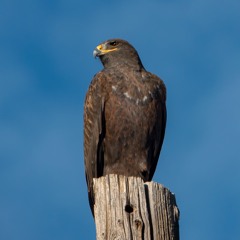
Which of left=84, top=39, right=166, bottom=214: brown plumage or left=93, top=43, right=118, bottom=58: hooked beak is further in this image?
left=93, top=43, right=118, bottom=58: hooked beak

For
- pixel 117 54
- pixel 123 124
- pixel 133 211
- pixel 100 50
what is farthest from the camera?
pixel 100 50

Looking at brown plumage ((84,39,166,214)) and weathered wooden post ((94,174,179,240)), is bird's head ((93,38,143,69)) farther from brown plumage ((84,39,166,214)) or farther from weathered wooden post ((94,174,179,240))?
weathered wooden post ((94,174,179,240))

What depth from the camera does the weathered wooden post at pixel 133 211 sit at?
5.12 meters

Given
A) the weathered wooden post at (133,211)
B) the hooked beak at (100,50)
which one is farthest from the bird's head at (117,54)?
the weathered wooden post at (133,211)

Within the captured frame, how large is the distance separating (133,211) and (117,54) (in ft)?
16.1

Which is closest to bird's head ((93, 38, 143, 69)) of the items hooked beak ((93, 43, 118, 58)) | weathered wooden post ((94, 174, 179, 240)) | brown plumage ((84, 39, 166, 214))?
hooked beak ((93, 43, 118, 58))

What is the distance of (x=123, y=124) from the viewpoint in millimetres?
8539

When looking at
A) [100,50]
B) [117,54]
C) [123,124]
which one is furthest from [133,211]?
[100,50]

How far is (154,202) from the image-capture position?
208 inches

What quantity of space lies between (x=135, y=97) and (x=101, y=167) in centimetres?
101

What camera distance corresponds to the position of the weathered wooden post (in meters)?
5.12

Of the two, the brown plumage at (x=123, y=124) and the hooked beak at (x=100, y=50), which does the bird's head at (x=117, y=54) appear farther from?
the brown plumage at (x=123, y=124)

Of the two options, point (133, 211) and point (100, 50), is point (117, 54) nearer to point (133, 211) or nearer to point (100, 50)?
point (100, 50)

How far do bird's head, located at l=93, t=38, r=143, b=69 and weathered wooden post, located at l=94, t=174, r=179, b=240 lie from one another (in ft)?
13.5
